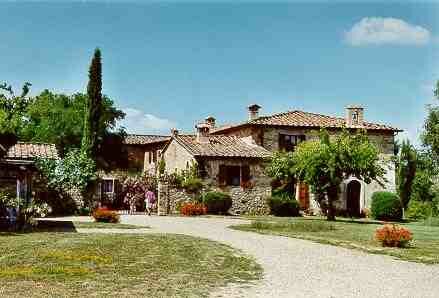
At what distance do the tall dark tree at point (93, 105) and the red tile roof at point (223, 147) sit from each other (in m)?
5.04

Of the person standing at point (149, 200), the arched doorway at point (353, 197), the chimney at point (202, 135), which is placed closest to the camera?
the person standing at point (149, 200)

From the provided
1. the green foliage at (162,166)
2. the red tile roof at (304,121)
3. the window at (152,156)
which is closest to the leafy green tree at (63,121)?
the window at (152,156)

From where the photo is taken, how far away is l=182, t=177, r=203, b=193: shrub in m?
34.8

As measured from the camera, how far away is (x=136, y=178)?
1441 inches

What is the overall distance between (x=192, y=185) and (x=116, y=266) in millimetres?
22290

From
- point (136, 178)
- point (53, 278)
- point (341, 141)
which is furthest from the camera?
point (136, 178)

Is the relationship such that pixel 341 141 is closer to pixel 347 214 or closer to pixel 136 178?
pixel 347 214

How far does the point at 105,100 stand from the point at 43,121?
5633 mm

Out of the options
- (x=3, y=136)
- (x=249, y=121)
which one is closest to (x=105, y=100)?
(x=249, y=121)

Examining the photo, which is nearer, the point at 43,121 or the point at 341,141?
the point at 341,141

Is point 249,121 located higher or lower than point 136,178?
higher

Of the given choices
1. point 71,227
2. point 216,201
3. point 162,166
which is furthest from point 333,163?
point 162,166

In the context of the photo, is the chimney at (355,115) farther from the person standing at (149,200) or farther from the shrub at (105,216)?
the shrub at (105,216)

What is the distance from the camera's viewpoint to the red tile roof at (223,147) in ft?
119
